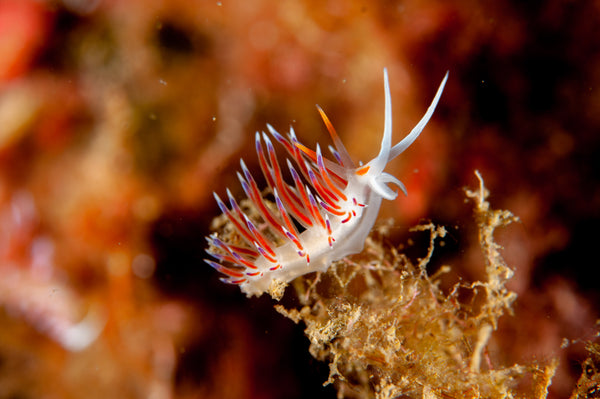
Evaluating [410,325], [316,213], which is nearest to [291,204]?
[316,213]

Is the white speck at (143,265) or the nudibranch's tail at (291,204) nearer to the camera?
the nudibranch's tail at (291,204)

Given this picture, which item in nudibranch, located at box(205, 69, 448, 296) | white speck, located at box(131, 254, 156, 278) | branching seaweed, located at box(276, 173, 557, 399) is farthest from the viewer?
white speck, located at box(131, 254, 156, 278)

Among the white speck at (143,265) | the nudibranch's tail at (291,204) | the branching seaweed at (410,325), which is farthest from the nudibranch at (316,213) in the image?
the white speck at (143,265)

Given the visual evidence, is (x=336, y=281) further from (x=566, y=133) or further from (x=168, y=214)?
(x=566, y=133)

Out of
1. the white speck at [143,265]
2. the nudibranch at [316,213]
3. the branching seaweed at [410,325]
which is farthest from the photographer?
the white speck at [143,265]

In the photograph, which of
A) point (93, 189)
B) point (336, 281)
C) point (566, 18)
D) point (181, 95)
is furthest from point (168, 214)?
point (566, 18)

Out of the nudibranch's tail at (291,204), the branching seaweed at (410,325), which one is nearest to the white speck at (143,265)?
the nudibranch's tail at (291,204)

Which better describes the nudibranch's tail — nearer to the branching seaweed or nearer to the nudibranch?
the nudibranch

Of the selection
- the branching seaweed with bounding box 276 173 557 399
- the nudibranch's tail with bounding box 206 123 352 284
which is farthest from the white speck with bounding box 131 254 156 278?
the branching seaweed with bounding box 276 173 557 399

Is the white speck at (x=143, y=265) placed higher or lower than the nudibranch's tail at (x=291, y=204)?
lower

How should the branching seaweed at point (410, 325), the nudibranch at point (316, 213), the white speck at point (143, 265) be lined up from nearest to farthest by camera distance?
the nudibranch at point (316, 213) < the branching seaweed at point (410, 325) < the white speck at point (143, 265)

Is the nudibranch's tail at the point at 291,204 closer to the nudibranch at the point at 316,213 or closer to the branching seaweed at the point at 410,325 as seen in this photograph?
the nudibranch at the point at 316,213

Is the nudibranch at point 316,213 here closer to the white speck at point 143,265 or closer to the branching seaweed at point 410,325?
the branching seaweed at point 410,325
